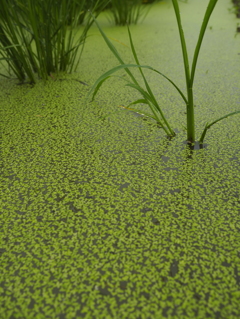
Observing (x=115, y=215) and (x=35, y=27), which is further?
(x=35, y=27)

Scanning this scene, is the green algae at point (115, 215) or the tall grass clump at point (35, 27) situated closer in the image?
the green algae at point (115, 215)

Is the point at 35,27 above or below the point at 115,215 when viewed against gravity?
above

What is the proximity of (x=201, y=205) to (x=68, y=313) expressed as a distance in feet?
1.20

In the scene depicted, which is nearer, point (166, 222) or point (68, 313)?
point (68, 313)

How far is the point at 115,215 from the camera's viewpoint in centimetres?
72

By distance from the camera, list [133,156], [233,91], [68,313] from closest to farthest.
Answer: [68,313], [133,156], [233,91]

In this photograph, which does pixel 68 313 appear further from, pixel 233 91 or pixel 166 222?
pixel 233 91

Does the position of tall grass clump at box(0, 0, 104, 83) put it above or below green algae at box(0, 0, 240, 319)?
above

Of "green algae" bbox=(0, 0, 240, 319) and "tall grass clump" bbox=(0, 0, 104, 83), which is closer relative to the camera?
"green algae" bbox=(0, 0, 240, 319)

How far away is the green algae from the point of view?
0.55 metres

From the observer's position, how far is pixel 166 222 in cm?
70

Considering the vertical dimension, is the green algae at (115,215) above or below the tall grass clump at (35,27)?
below

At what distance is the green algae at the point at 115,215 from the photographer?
1.80ft

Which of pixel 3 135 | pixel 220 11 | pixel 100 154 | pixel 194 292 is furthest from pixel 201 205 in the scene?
pixel 220 11
